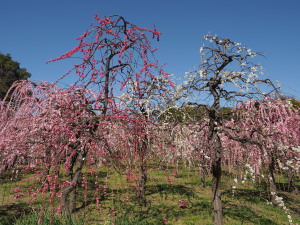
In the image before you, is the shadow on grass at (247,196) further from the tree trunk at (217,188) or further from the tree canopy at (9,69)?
the tree canopy at (9,69)

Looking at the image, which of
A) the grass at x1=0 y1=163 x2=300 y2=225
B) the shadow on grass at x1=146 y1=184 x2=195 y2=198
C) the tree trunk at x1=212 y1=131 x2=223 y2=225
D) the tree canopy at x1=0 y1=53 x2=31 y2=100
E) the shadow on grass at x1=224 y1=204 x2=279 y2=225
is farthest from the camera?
the tree canopy at x1=0 y1=53 x2=31 y2=100

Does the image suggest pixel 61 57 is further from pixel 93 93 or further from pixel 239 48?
pixel 239 48

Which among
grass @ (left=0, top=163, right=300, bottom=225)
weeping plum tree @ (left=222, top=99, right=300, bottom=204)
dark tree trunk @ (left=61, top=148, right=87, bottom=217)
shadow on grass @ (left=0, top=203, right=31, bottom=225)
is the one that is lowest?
shadow on grass @ (left=0, top=203, right=31, bottom=225)

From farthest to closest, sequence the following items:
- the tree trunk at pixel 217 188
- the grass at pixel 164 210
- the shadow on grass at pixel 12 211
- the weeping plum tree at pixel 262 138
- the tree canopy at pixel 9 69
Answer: the tree canopy at pixel 9 69
the shadow on grass at pixel 12 211
the grass at pixel 164 210
the tree trunk at pixel 217 188
the weeping plum tree at pixel 262 138

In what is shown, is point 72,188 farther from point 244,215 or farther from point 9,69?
point 9,69

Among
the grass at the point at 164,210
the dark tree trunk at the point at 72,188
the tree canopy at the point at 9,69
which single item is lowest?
the grass at the point at 164,210

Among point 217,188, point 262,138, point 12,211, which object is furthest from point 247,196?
point 12,211

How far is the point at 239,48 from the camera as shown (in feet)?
23.3

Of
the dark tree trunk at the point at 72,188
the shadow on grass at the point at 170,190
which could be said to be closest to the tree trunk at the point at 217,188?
the dark tree trunk at the point at 72,188

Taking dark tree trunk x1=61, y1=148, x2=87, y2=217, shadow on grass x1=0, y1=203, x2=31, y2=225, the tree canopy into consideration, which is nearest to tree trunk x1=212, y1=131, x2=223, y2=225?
dark tree trunk x1=61, y1=148, x2=87, y2=217

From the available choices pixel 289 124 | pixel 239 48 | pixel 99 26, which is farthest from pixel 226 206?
pixel 99 26

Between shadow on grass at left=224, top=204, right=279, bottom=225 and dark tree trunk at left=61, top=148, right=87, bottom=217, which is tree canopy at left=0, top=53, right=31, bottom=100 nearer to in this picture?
dark tree trunk at left=61, top=148, right=87, bottom=217

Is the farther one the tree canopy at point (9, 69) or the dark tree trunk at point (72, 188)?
the tree canopy at point (9, 69)

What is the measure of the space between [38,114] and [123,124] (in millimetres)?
2578
